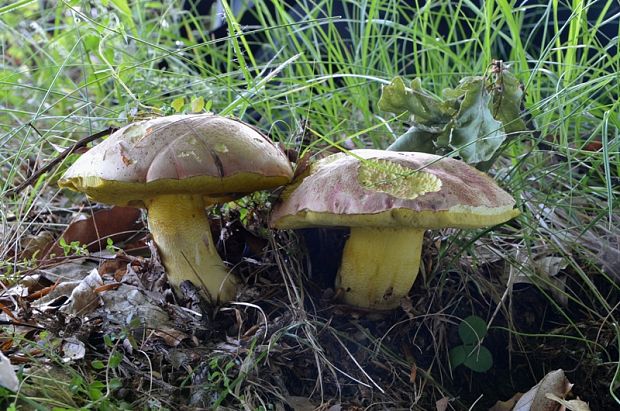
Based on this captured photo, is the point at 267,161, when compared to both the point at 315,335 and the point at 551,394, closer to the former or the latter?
the point at 315,335

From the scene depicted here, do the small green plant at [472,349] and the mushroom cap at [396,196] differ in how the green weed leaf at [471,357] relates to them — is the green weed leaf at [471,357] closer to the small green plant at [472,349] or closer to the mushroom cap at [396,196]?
the small green plant at [472,349]

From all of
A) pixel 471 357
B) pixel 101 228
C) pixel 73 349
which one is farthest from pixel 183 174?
pixel 471 357

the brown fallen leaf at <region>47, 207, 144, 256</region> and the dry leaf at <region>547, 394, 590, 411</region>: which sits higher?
the brown fallen leaf at <region>47, 207, 144, 256</region>

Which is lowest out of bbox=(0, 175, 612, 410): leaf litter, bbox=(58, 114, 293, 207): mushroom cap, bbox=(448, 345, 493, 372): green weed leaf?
bbox=(448, 345, 493, 372): green weed leaf

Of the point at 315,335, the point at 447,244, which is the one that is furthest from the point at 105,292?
the point at 447,244

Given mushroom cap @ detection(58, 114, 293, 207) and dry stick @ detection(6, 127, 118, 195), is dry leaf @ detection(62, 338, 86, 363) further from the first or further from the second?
dry stick @ detection(6, 127, 118, 195)

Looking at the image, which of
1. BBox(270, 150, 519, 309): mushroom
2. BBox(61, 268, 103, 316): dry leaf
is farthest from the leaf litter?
BBox(270, 150, 519, 309): mushroom
